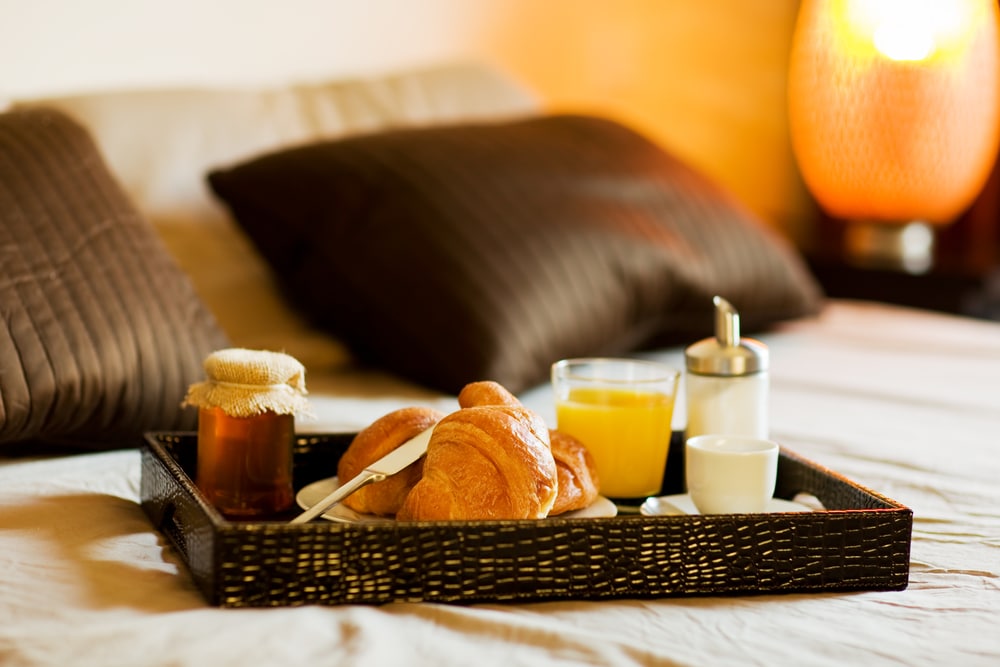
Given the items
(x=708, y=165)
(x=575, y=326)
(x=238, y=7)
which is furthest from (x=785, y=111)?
(x=575, y=326)

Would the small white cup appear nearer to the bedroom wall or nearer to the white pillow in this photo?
the white pillow

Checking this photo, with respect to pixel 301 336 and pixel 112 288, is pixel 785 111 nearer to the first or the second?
pixel 301 336

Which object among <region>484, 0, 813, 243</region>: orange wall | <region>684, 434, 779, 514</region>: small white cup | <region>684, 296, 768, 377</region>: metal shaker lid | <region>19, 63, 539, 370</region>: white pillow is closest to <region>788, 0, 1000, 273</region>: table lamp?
<region>484, 0, 813, 243</region>: orange wall

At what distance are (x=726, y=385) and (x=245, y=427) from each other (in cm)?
38

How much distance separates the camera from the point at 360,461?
779 mm

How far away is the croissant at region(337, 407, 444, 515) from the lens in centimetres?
75

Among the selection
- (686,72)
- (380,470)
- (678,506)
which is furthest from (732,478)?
(686,72)

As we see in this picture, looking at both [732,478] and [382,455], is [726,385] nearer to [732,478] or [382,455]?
[732,478]

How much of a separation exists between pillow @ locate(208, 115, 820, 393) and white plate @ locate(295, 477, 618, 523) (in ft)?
1.41

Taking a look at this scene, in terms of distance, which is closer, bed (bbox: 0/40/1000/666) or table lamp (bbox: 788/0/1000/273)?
bed (bbox: 0/40/1000/666)

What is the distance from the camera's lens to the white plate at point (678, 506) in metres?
0.82

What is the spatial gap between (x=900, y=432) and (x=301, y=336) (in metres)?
0.69

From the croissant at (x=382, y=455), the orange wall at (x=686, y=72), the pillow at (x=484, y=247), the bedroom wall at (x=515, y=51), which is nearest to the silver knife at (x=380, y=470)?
the croissant at (x=382, y=455)

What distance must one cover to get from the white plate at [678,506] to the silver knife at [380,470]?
0.17 metres
